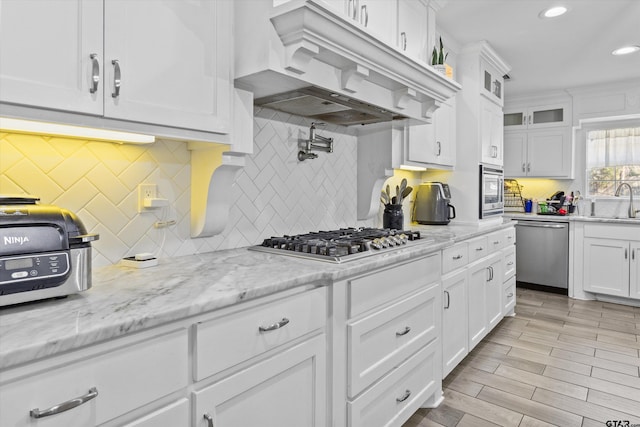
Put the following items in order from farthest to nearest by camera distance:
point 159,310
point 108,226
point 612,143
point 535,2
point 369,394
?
point 612,143
point 535,2
point 369,394
point 108,226
point 159,310

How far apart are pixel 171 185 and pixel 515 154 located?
16.6 ft

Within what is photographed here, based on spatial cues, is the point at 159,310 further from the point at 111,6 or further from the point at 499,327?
the point at 499,327

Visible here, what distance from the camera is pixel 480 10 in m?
2.87

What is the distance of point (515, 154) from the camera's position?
538 cm

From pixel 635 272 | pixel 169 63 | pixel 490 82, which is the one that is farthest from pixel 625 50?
pixel 169 63

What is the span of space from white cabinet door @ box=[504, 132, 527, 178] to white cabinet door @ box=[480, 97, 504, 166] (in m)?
1.70

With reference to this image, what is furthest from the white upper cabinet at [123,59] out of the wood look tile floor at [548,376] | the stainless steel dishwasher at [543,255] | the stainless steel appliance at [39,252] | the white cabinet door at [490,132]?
the stainless steel dishwasher at [543,255]

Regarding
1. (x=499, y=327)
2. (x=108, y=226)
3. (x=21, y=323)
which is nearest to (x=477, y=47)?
(x=499, y=327)

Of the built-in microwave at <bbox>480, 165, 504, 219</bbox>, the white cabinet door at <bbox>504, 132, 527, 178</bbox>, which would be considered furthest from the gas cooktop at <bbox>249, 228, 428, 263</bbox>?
the white cabinet door at <bbox>504, 132, 527, 178</bbox>

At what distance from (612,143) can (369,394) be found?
16.9 ft

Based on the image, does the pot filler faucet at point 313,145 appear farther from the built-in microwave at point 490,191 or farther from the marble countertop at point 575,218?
the marble countertop at point 575,218

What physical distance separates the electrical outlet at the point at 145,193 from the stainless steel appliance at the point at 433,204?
2.33m

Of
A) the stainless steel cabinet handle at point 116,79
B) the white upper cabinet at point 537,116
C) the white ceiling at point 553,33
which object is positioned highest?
the white ceiling at point 553,33

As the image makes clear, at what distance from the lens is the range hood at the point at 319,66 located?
1424 millimetres
